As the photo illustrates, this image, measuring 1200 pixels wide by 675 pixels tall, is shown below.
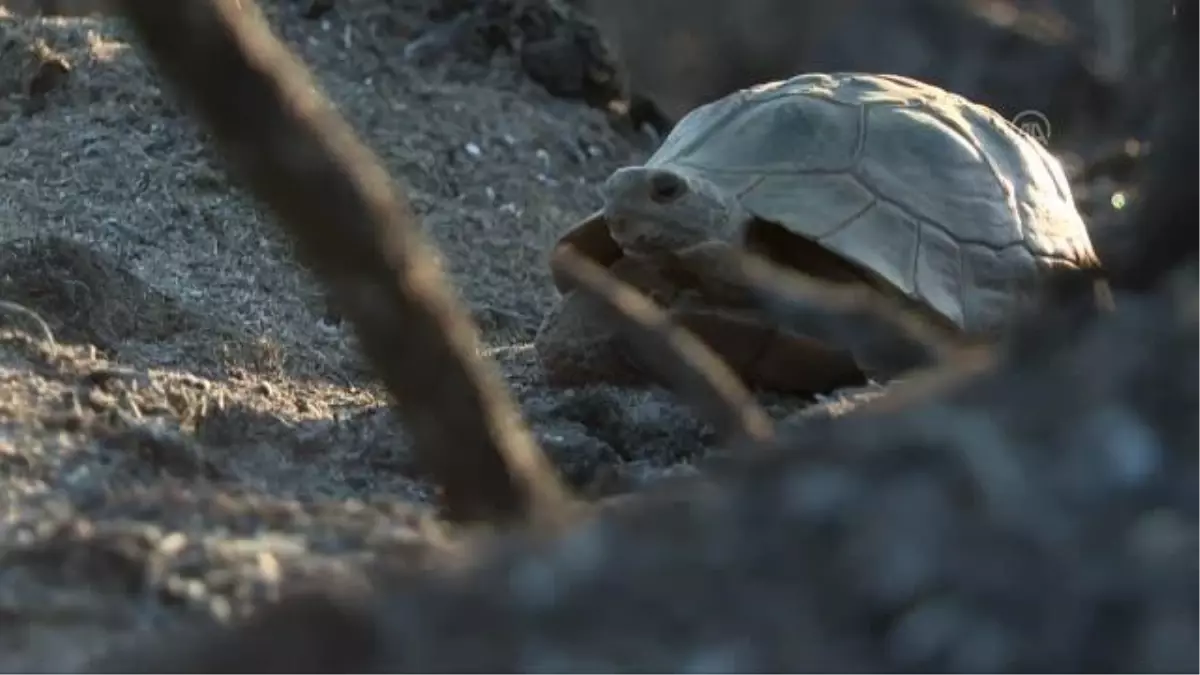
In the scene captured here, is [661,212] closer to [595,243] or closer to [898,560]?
[595,243]

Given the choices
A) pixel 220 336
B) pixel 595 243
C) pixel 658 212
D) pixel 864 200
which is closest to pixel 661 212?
pixel 658 212

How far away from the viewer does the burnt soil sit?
134 cm

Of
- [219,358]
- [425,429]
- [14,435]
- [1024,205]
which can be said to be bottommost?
[1024,205]

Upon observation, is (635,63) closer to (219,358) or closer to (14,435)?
(219,358)

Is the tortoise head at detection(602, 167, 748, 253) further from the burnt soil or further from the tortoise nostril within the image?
the burnt soil

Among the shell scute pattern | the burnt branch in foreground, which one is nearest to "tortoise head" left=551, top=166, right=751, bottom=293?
the shell scute pattern

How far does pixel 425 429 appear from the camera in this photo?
1.35 metres

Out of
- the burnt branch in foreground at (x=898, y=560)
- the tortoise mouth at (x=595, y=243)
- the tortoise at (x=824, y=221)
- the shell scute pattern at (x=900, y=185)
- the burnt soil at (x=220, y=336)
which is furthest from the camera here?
the tortoise mouth at (x=595, y=243)

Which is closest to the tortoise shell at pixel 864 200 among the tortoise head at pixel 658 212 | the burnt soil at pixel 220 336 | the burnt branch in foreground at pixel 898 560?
the tortoise head at pixel 658 212

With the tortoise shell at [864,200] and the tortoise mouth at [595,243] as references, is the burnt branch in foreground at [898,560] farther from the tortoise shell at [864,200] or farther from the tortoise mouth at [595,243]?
the tortoise mouth at [595,243]

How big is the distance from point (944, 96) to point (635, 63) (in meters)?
3.29

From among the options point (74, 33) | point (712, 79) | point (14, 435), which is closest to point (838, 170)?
point (14, 435)

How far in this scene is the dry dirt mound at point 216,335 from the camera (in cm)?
135

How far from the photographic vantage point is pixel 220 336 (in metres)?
3.15
